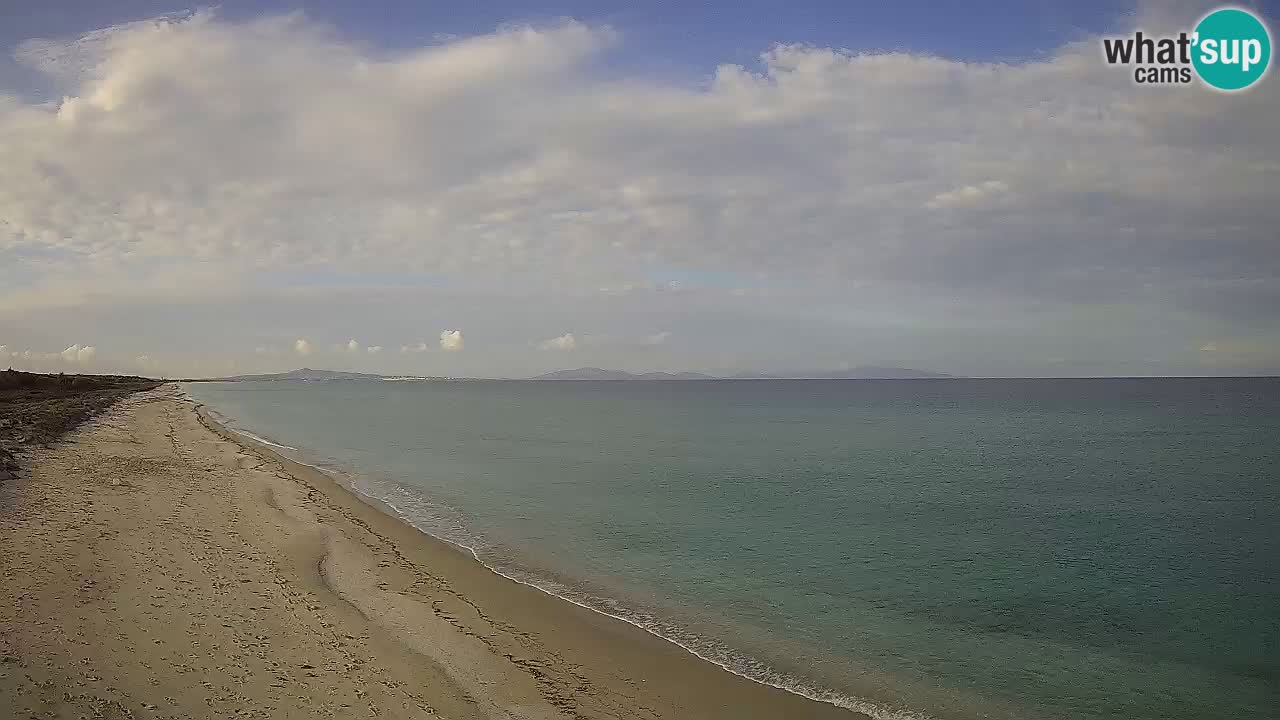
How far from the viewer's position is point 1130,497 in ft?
95.7

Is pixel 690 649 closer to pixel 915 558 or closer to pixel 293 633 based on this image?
pixel 293 633

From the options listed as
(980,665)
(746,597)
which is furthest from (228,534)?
(980,665)

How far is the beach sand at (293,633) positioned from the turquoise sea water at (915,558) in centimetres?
154

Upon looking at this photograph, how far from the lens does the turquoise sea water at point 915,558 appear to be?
1165cm

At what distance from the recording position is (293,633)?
11.4 metres

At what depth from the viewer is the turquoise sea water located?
11648mm

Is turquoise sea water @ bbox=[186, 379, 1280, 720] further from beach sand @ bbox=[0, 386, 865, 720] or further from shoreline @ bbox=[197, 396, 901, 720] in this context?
beach sand @ bbox=[0, 386, 865, 720]

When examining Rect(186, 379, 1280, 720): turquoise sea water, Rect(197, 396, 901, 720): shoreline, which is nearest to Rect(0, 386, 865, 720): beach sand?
Rect(197, 396, 901, 720): shoreline

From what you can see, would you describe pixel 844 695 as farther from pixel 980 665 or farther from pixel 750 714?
pixel 980 665

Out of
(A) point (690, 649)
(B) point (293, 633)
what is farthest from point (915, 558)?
(B) point (293, 633)

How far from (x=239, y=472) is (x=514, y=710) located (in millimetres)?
23766

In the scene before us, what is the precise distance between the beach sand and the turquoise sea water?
1538mm

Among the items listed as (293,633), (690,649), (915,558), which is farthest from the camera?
(915,558)

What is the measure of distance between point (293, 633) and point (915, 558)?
574 inches
